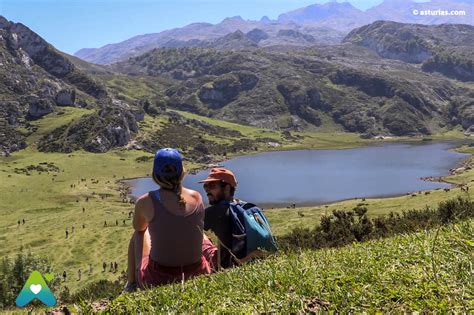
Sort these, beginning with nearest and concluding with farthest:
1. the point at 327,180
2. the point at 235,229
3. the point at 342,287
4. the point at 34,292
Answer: the point at 342,287, the point at 235,229, the point at 34,292, the point at 327,180

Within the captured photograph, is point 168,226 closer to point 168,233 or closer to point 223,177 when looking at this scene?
point 168,233

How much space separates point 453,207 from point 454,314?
2651 centimetres

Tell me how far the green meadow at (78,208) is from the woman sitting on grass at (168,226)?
108 feet

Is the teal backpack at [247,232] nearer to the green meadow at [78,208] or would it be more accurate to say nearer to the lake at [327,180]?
the green meadow at [78,208]

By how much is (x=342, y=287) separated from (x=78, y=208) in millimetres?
119271

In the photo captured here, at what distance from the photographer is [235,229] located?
8.63 meters

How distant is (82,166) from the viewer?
7087 inches

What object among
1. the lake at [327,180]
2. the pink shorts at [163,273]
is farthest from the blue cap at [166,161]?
the lake at [327,180]

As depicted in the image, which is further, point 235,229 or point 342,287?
point 235,229

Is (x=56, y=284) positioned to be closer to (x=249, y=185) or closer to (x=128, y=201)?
(x=128, y=201)

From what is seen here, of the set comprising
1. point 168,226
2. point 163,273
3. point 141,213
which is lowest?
point 163,273

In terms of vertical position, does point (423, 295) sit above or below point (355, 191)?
above

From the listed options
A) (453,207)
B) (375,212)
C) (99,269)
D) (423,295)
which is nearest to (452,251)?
(423,295)

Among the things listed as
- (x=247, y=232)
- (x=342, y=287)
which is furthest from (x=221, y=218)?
(x=342, y=287)
